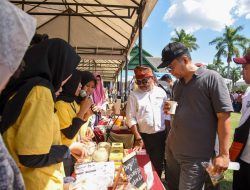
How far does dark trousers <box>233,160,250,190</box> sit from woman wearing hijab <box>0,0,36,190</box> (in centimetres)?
262

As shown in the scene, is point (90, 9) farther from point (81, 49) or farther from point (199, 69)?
point (199, 69)

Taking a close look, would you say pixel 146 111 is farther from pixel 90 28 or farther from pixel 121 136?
pixel 90 28

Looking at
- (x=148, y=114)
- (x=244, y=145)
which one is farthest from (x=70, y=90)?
(x=244, y=145)

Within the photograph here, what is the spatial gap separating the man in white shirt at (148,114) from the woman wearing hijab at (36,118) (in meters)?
2.32

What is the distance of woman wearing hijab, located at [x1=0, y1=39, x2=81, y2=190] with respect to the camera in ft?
4.70

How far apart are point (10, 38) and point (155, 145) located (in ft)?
11.2

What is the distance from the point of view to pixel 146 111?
156 inches

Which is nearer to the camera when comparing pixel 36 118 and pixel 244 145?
pixel 36 118

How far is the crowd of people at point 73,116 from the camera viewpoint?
914mm

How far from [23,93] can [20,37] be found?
653 millimetres

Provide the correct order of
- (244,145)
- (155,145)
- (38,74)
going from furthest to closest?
(155,145) < (244,145) < (38,74)

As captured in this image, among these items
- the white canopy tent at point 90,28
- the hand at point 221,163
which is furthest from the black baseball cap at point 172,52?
the white canopy tent at point 90,28

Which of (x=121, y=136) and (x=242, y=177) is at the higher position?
(x=121, y=136)

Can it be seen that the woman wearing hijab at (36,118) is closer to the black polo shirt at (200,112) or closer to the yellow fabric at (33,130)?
the yellow fabric at (33,130)
